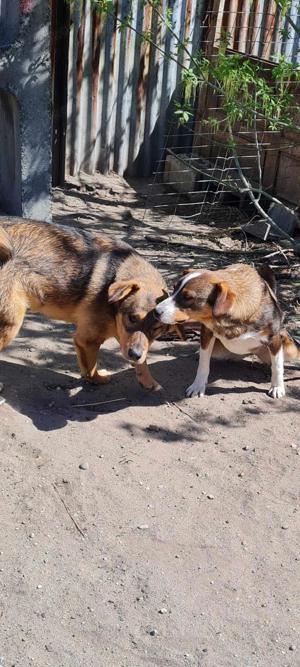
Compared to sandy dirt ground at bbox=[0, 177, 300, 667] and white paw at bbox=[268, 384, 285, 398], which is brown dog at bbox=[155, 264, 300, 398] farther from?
sandy dirt ground at bbox=[0, 177, 300, 667]

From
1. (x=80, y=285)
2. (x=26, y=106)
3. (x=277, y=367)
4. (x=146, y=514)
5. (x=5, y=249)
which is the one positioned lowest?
(x=146, y=514)

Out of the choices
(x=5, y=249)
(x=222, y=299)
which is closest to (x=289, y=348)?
(x=222, y=299)

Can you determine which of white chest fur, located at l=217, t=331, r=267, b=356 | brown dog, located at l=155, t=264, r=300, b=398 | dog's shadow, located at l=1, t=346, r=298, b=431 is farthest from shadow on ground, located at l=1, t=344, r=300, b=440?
white chest fur, located at l=217, t=331, r=267, b=356

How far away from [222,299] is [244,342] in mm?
603

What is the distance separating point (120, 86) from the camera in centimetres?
1160

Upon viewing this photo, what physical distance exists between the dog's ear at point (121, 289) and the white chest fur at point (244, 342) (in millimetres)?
870

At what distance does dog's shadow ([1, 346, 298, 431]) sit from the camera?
6020 mm

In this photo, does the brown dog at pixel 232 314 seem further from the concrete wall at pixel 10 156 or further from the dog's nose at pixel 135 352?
the concrete wall at pixel 10 156

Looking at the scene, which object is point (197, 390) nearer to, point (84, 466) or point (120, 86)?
point (84, 466)

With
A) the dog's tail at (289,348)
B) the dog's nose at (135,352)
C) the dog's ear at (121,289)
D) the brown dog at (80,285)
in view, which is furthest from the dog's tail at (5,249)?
the dog's tail at (289,348)

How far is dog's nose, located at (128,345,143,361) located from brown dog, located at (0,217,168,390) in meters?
0.03

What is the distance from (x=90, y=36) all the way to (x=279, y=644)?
9.12 metres

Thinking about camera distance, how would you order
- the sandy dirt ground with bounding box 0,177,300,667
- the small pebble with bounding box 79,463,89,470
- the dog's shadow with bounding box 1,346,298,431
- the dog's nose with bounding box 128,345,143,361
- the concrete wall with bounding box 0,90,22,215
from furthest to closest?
the concrete wall with bounding box 0,90,22,215
the dog's shadow with bounding box 1,346,298,431
the dog's nose with bounding box 128,345,143,361
the small pebble with bounding box 79,463,89,470
the sandy dirt ground with bounding box 0,177,300,667

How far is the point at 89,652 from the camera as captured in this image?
3.93 meters
